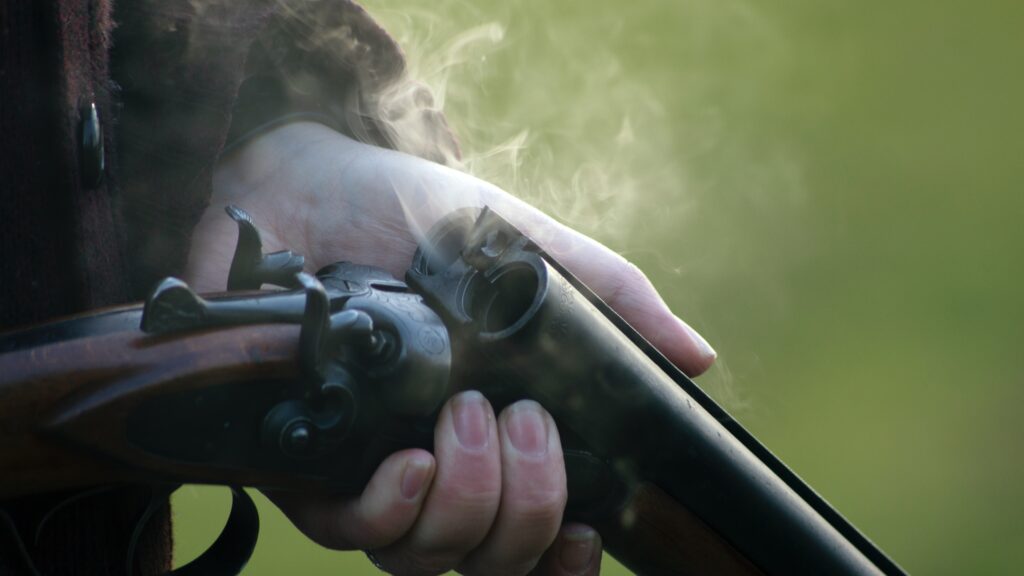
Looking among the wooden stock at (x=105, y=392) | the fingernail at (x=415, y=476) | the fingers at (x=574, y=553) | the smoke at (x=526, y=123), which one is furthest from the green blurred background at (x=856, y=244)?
the wooden stock at (x=105, y=392)

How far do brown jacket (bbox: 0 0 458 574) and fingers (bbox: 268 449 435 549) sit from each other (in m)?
0.27

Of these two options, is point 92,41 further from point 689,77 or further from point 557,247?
point 689,77

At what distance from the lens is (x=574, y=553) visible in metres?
1.93

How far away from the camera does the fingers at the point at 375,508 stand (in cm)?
173

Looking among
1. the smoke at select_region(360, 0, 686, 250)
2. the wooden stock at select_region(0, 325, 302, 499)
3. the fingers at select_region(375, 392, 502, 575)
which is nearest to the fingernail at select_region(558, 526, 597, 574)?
the fingers at select_region(375, 392, 502, 575)

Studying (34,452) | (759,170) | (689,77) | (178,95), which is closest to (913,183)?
(759,170)

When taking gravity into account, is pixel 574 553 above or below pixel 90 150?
below

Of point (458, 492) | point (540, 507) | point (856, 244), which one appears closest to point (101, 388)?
point (458, 492)

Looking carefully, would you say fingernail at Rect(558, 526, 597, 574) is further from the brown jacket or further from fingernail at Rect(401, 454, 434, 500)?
the brown jacket

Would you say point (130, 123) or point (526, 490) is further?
point (130, 123)

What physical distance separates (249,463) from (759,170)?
21.5 ft

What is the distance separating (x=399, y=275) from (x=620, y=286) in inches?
20.8

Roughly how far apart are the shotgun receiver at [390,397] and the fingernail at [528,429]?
0.08 ft

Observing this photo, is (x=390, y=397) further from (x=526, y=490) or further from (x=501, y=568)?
(x=501, y=568)
